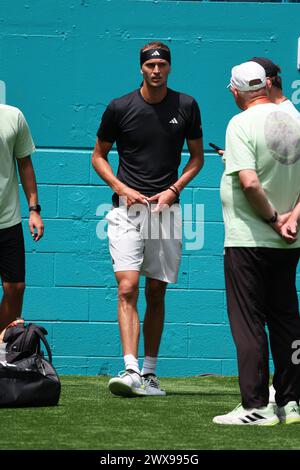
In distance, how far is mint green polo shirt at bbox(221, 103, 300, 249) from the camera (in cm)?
536

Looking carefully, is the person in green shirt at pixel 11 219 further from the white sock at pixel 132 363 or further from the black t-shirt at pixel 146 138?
the white sock at pixel 132 363

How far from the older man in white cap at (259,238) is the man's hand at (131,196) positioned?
1267 mm

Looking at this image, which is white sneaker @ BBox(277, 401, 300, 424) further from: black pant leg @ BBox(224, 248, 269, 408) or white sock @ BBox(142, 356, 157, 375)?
white sock @ BBox(142, 356, 157, 375)

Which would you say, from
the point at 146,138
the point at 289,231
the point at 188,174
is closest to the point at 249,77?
the point at 289,231

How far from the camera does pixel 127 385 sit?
257 inches

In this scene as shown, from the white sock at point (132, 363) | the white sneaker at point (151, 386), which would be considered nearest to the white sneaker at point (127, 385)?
the white sock at point (132, 363)

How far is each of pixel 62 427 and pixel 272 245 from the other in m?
1.31

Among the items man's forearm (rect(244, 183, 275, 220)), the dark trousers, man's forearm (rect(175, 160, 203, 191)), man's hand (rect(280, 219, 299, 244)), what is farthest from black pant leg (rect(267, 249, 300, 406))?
man's forearm (rect(175, 160, 203, 191))

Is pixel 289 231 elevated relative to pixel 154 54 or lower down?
lower down

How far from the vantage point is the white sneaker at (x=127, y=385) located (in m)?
6.50

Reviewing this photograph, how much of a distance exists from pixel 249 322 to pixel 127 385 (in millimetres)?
1348

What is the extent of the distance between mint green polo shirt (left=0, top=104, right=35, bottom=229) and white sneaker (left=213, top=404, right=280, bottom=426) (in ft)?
6.38

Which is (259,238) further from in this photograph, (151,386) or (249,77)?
(151,386)
